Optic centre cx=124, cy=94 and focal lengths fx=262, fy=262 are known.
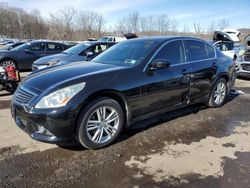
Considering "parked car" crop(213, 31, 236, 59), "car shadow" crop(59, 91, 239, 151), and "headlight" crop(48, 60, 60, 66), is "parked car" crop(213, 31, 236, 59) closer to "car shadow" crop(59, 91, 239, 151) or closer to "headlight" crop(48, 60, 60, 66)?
"car shadow" crop(59, 91, 239, 151)

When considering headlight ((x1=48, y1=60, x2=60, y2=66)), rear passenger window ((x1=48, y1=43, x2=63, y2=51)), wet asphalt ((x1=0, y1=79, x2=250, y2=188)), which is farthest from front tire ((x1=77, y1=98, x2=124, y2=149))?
rear passenger window ((x1=48, y1=43, x2=63, y2=51))

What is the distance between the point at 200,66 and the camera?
5.29 metres

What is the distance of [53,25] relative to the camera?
183 ft

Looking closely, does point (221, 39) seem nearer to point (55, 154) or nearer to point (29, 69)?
point (29, 69)

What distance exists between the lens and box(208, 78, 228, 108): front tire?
5934 millimetres

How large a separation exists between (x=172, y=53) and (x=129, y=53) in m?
0.80

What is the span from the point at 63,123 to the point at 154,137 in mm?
1663

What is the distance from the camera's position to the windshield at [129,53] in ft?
14.6

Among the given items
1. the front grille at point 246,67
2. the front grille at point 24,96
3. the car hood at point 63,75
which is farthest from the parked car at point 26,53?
the front grille at point 246,67

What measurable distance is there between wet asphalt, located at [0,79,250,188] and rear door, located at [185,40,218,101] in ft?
2.30

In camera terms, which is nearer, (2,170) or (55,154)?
(2,170)

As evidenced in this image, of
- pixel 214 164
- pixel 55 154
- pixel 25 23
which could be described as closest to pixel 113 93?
pixel 55 154

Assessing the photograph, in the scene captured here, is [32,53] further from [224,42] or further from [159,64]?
[159,64]

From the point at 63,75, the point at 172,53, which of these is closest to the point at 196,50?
the point at 172,53
